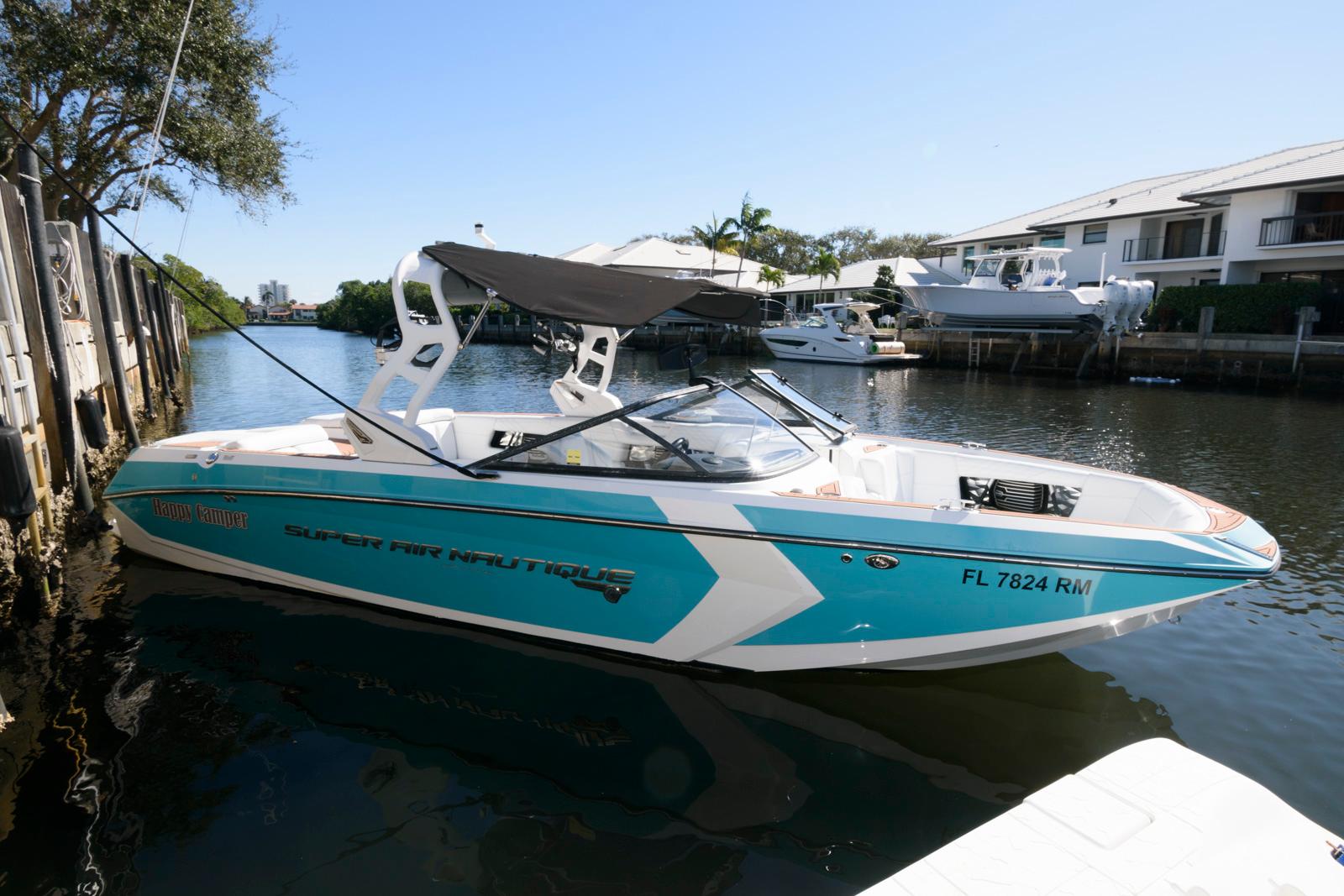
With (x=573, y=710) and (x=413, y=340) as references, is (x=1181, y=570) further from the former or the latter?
(x=413, y=340)

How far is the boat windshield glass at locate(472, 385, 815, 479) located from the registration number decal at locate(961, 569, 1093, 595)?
1.33 meters

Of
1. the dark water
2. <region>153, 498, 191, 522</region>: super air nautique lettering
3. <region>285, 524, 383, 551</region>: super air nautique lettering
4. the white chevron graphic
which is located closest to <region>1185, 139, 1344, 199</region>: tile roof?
the dark water

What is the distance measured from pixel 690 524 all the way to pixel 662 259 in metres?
45.9

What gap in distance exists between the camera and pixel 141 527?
6.21 m

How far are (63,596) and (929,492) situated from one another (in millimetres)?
7060

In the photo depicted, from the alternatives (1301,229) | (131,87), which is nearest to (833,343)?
(1301,229)

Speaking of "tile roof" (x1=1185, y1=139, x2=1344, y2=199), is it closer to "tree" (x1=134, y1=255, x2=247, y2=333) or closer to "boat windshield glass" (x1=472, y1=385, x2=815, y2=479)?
"boat windshield glass" (x1=472, y1=385, x2=815, y2=479)

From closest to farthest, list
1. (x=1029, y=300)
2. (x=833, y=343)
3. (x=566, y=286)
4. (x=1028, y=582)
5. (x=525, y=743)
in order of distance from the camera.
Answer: (x=1028, y=582) < (x=525, y=743) < (x=566, y=286) < (x=1029, y=300) < (x=833, y=343)

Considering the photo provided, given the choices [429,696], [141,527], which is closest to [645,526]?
[429,696]

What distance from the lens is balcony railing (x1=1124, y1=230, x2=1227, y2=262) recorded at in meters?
31.7

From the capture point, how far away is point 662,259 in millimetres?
48406

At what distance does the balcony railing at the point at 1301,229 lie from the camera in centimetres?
2709

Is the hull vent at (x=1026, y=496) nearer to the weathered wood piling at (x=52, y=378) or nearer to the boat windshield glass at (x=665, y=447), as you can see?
the boat windshield glass at (x=665, y=447)

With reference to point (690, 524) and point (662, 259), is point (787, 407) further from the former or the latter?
point (662, 259)
